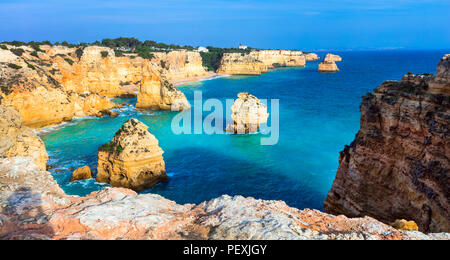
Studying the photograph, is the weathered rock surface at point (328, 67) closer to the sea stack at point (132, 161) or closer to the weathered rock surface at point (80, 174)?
the sea stack at point (132, 161)

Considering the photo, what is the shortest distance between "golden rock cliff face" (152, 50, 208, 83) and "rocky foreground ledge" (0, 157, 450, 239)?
73759mm

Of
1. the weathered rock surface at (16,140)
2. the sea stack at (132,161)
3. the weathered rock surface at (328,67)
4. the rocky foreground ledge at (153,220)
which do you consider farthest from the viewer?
the weathered rock surface at (328,67)

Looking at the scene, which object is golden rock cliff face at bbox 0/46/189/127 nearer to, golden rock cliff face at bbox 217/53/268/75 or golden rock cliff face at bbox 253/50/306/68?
golden rock cliff face at bbox 217/53/268/75

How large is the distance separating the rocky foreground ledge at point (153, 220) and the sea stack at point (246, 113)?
2640 cm

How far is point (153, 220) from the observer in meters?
5.65

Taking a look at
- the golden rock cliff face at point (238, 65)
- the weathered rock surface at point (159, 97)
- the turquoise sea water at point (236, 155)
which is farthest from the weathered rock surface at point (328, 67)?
the weathered rock surface at point (159, 97)

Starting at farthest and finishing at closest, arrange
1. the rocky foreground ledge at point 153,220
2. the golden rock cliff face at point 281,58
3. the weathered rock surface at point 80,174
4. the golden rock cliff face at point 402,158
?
the golden rock cliff face at point 281,58
the weathered rock surface at point 80,174
the golden rock cliff face at point 402,158
the rocky foreground ledge at point 153,220

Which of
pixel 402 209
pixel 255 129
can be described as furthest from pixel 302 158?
pixel 402 209

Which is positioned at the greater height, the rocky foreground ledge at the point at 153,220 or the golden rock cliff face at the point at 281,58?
the golden rock cliff face at the point at 281,58

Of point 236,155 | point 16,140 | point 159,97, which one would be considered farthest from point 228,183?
point 159,97

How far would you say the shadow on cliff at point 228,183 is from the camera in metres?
20.1

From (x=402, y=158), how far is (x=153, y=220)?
9656 millimetres

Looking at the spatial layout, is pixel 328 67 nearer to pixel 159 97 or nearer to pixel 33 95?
pixel 159 97

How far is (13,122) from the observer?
14367mm
